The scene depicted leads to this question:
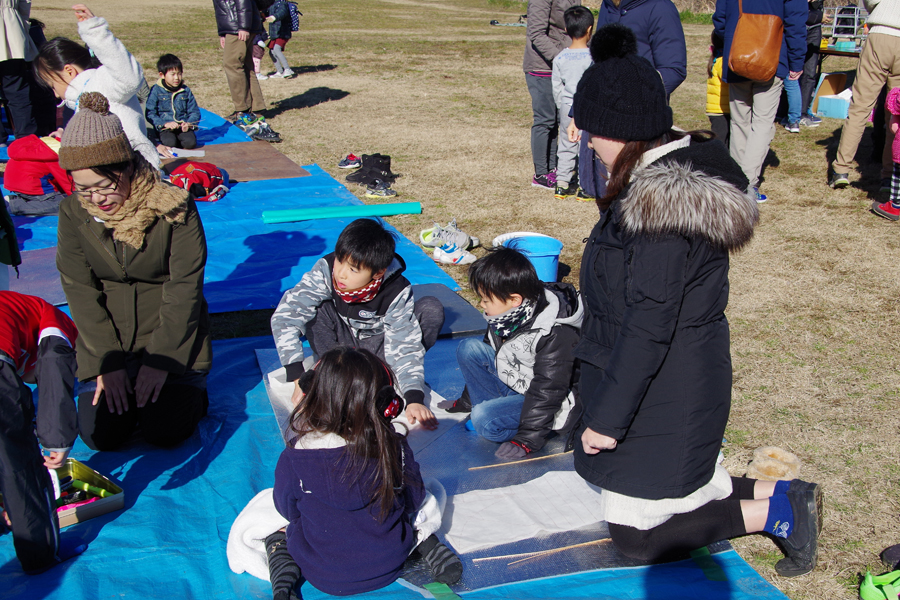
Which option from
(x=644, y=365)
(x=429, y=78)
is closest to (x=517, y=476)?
(x=644, y=365)

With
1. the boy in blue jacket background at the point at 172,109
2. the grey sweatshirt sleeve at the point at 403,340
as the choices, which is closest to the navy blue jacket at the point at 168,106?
the boy in blue jacket background at the point at 172,109

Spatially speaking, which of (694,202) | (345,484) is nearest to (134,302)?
(345,484)

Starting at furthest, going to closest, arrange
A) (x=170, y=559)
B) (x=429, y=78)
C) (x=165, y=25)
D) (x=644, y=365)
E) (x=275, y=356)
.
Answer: (x=165, y=25), (x=429, y=78), (x=275, y=356), (x=170, y=559), (x=644, y=365)

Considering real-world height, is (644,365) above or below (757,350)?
above

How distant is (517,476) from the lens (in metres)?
2.62

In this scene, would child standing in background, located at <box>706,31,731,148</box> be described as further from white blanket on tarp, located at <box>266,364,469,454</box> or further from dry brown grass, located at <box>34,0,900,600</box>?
white blanket on tarp, located at <box>266,364,469,454</box>

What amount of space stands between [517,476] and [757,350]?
1.85 metres

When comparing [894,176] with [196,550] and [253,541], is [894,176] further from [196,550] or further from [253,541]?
[196,550]

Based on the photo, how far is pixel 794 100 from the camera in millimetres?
8242

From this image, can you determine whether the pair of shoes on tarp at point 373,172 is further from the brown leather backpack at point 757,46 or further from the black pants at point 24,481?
the black pants at point 24,481

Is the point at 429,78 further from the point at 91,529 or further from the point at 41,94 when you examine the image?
the point at 91,529

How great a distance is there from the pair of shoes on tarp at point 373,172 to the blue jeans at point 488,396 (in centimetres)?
375

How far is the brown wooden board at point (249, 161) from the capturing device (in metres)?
6.53

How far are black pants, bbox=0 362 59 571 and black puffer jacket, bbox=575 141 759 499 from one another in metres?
1.57
